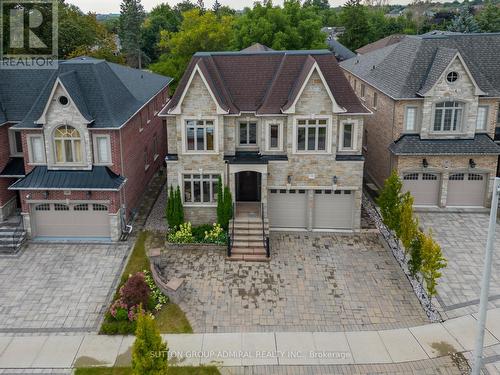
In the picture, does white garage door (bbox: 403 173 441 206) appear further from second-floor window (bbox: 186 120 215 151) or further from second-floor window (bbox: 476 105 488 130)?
second-floor window (bbox: 186 120 215 151)

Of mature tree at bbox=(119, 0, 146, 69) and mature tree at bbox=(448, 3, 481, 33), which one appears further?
mature tree at bbox=(119, 0, 146, 69)

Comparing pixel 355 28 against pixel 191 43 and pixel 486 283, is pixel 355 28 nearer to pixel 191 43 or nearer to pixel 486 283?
pixel 191 43

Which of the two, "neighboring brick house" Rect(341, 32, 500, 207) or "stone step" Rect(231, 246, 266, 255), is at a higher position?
"neighboring brick house" Rect(341, 32, 500, 207)

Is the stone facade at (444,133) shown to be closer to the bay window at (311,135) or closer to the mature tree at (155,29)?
the bay window at (311,135)

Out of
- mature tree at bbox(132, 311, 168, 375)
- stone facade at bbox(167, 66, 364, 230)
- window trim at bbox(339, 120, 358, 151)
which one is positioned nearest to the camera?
mature tree at bbox(132, 311, 168, 375)

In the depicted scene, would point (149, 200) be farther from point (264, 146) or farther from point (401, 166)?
point (401, 166)

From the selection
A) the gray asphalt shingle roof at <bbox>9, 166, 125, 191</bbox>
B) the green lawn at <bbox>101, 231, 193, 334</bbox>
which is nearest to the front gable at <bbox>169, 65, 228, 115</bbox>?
the gray asphalt shingle roof at <bbox>9, 166, 125, 191</bbox>

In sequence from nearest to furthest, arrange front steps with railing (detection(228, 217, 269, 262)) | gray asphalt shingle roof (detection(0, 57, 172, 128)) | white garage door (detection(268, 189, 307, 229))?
front steps with railing (detection(228, 217, 269, 262)) < gray asphalt shingle roof (detection(0, 57, 172, 128)) < white garage door (detection(268, 189, 307, 229))
